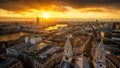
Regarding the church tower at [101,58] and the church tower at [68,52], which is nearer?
the church tower at [101,58]

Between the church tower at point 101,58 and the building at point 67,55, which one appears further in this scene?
the building at point 67,55

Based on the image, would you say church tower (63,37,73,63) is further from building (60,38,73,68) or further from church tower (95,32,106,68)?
church tower (95,32,106,68)

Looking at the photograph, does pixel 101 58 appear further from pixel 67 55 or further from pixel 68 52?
pixel 67 55

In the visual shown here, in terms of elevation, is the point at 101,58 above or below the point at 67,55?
above

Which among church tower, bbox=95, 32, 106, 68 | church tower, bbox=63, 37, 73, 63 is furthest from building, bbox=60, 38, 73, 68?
church tower, bbox=95, 32, 106, 68

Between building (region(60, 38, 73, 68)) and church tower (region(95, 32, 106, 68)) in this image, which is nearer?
church tower (region(95, 32, 106, 68))

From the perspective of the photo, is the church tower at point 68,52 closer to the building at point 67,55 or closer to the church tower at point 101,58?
the building at point 67,55

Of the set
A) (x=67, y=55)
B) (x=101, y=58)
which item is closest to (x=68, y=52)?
(x=67, y=55)

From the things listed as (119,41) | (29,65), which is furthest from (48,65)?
(119,41)

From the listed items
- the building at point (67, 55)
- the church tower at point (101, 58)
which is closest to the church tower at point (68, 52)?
the building at point (67, 55)

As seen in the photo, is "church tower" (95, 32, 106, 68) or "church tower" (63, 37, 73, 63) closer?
"church tower" (95, 32, 106, 68)

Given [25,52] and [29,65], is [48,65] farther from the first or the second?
[25,52]
